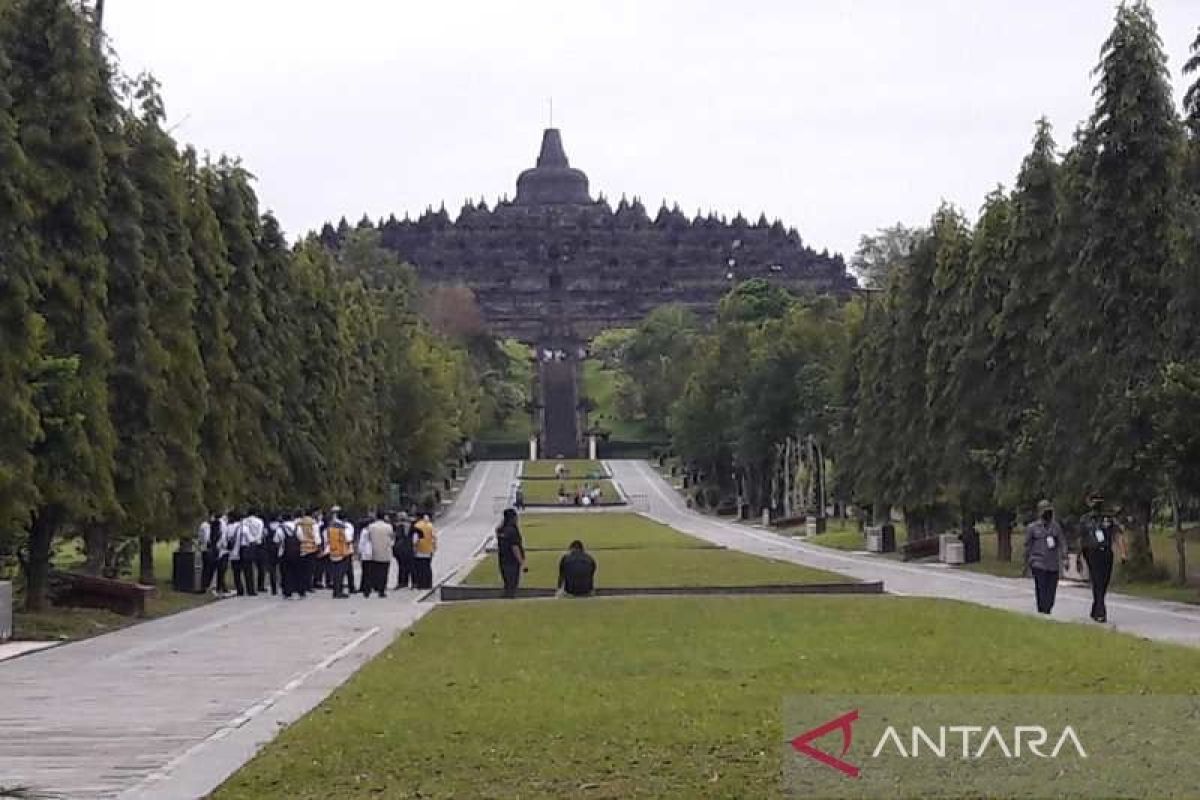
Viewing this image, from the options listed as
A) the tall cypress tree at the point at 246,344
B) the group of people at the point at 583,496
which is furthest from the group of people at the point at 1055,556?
the group of people at the point at 583,496

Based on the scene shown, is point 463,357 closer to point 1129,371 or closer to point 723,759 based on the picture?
point 1129,371

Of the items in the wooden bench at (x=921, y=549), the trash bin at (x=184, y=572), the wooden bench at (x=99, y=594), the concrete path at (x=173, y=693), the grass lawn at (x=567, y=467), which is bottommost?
the concrete path at (x=173, y=693)

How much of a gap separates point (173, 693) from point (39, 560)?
11.1 meters

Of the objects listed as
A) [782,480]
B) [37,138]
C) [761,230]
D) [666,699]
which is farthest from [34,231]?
[761,230]

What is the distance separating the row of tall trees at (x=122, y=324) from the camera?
965 inches

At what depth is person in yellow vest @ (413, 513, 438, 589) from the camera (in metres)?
33.8

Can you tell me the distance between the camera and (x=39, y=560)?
2619 centimetres

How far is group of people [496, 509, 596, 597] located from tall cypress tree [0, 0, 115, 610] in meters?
5.64

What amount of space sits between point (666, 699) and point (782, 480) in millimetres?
72852

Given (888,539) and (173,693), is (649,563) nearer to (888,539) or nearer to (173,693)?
(888,539)

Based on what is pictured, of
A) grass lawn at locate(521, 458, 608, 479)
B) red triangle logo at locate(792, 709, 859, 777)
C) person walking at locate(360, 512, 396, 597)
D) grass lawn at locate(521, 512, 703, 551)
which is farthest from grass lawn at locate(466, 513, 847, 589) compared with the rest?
grass lawn at locate(521, 458, 608, 479)

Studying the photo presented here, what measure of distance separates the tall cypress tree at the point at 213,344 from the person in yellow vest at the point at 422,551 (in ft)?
11.0

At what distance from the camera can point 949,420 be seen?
4353 centimetres

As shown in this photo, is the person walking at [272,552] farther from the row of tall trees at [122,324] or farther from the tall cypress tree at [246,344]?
the tall cypress tree at [246,344]
